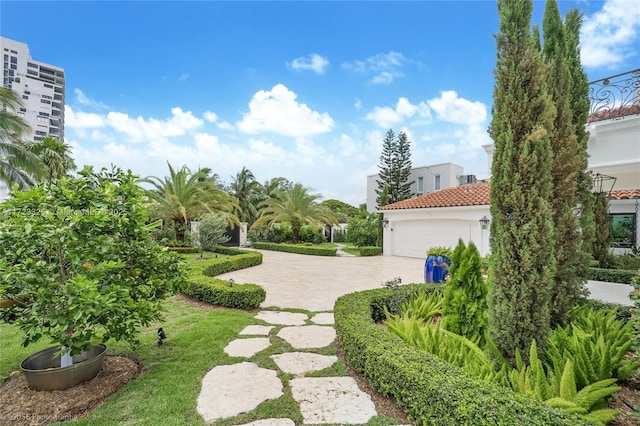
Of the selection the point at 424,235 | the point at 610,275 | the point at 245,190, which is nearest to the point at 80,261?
the point at 610,275

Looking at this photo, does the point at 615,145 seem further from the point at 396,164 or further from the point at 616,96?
the point at 396,164

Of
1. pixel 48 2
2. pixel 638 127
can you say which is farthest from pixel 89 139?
pixel 638 127

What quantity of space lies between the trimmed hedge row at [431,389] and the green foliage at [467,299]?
0.89 meters

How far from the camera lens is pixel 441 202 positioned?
16.0 meters

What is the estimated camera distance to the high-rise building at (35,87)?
7119cm

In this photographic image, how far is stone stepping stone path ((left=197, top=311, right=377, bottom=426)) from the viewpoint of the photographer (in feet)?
8.66

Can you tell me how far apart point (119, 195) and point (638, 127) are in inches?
519

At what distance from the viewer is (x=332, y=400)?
2.89 meters

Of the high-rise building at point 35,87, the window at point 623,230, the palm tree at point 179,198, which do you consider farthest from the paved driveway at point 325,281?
the high-rise building at point 35,87

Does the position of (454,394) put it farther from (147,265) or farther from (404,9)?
(404,9)

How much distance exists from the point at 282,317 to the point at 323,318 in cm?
77

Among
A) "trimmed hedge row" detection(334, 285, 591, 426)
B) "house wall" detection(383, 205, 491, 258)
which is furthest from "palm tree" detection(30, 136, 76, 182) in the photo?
"trimmed hedge row" detection(334, 285, 591, 426)

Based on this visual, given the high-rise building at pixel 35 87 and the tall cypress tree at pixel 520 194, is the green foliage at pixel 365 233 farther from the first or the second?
the high-rise building at pixel 35 87

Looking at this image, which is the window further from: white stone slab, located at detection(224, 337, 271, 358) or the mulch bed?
the mulch bed
